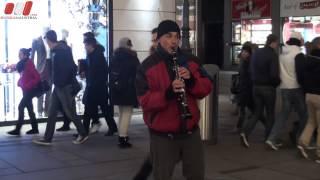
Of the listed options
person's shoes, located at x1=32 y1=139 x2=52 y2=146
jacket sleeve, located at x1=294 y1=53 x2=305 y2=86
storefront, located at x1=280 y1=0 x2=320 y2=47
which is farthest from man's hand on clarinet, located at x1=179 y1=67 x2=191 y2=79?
storefront, located at x1=280 y1=0 x2=320 y2=47

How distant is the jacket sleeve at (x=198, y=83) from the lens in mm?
4730

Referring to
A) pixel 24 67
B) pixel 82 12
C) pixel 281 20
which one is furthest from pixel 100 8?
pixel 281 20

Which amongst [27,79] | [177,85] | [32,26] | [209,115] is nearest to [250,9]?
[32,26]

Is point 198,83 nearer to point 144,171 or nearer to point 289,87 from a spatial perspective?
point 144,171

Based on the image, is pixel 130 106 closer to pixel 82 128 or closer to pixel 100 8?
pixel 82 128

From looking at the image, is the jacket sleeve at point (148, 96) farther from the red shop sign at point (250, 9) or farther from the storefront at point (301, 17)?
the red shop sign at point (250, 9)

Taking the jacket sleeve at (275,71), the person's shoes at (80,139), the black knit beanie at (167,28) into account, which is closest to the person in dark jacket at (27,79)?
the person's shoes at (80,139)

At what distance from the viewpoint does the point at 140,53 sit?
13445mm

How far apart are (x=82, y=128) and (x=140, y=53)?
4.18m

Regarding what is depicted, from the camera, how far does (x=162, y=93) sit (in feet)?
15.3

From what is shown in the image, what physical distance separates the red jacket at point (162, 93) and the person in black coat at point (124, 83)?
13.6 feet

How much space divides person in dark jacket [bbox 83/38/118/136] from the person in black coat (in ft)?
2.85

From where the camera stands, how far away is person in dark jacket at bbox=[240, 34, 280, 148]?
8.90 meters

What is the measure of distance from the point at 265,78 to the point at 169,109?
14.9ft
